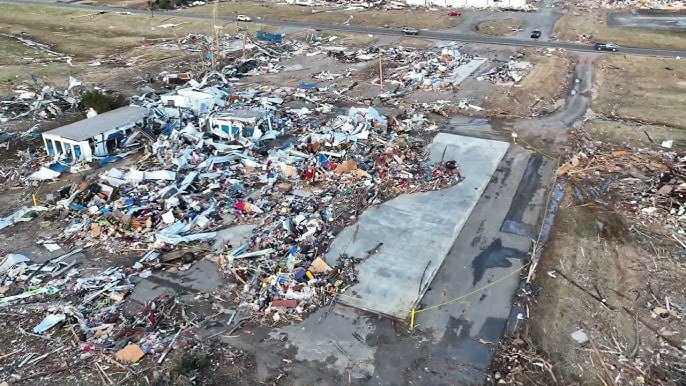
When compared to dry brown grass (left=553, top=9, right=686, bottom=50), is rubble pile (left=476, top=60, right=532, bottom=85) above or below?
below

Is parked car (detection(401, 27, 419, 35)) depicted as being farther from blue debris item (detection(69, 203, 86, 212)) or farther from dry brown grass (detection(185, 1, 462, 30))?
blue debris item (detection(69, 203, 86, 212))

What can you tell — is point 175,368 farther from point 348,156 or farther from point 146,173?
point 348,156

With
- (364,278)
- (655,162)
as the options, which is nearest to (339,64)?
(655,162)

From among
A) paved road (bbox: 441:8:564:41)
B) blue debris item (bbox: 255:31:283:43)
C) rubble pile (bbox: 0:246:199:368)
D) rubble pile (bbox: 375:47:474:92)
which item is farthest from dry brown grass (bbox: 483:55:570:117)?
rubble pile (bbox: 0:246:199:368)

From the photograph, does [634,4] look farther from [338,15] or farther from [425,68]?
[425,68]

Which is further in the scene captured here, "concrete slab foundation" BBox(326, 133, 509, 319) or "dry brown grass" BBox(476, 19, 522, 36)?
"dry brown grass" BBox(476, 19, 522, 36)
